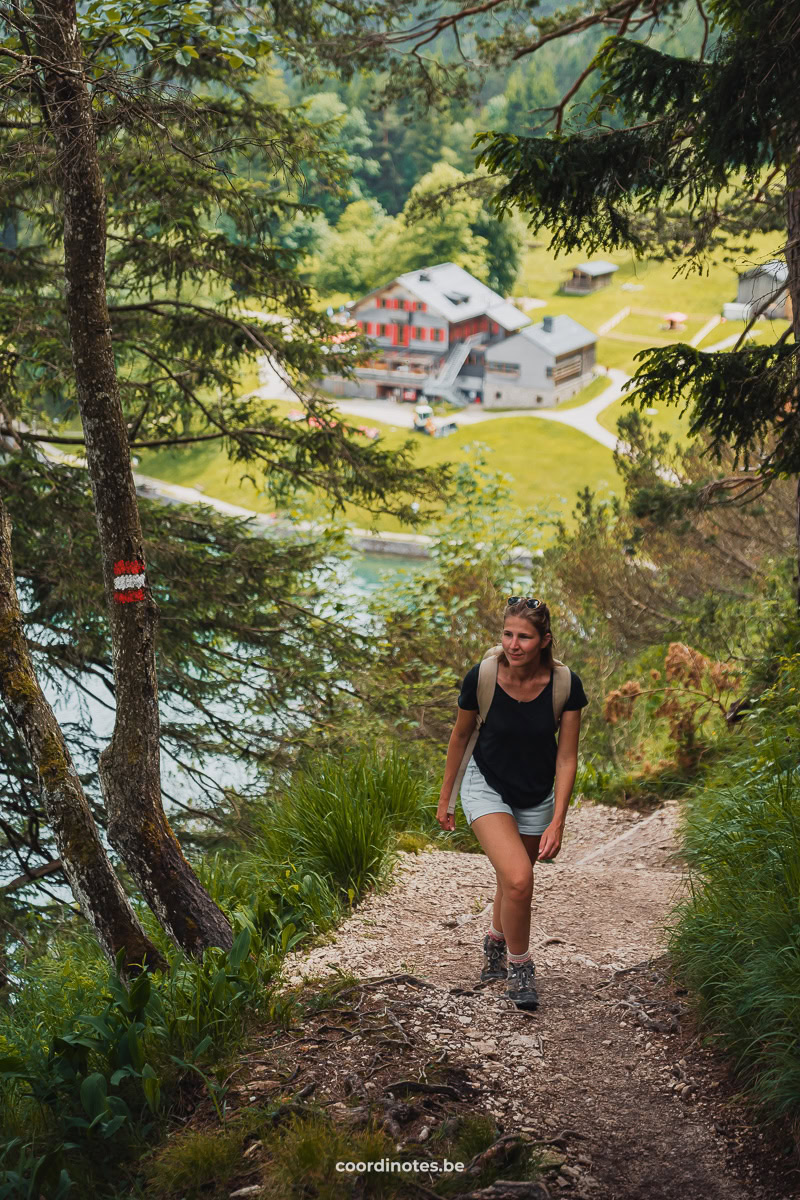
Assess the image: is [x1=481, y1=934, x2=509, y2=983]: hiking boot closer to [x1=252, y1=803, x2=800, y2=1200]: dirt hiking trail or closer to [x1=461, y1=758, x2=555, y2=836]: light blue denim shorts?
[x1=252, y1=803, x2=800, y2=1200]: dirt hiking trail

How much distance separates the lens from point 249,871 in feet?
16.6

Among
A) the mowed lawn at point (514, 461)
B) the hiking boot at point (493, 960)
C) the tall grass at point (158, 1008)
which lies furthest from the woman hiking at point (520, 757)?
the mowed lawn at point (514, 461)

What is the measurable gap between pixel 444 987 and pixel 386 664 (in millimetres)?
5116

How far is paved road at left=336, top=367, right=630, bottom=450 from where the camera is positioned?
48844 mm

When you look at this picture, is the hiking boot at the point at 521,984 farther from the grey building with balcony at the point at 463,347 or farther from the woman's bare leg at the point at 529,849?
the grey building with balcony at the point at 463,347

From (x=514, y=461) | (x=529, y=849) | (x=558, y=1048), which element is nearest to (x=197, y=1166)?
(x=558, y=1048)

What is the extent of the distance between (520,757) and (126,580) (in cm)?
172

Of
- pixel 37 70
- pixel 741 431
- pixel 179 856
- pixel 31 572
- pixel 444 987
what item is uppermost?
pixel 37 70

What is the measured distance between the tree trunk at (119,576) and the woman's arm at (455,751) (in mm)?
1041

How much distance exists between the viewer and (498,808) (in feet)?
12.4

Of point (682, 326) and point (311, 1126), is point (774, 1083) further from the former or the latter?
point (682, 326)

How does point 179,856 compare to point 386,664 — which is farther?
point 386,664

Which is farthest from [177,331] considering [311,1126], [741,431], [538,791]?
[311,1126]
